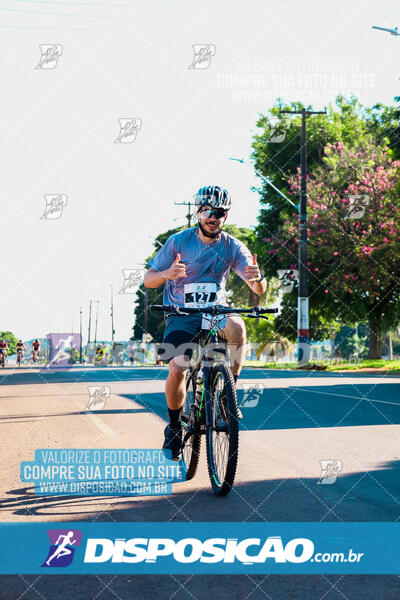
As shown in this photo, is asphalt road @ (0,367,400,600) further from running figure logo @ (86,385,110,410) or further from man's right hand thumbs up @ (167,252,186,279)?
man's right hand thumbs up @ (167,252,186,279)

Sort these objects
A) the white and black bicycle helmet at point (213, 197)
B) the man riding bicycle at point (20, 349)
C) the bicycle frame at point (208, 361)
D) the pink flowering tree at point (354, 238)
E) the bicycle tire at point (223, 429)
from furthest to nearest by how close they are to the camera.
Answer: the man riding bicycle at point (20, 349) → the pink flowering tree at point (354, 238) → the white and black bicycle helmet at point (213, 197) → the bicycle frame at point (208, 361) → the bicycle tire at point (223, 429)

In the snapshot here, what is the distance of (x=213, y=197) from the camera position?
212 inches

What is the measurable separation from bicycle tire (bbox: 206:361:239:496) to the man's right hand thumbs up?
0.66 metres

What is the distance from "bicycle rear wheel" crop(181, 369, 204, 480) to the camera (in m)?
5.55

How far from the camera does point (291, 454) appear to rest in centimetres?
688

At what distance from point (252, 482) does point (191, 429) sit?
59 cm

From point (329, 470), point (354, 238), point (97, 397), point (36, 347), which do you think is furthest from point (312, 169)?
point (329, 470)

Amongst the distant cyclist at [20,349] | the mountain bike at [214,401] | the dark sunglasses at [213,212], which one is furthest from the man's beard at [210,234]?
the distant cyclist at [20,349]

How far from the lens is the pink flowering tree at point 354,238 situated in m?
30.0

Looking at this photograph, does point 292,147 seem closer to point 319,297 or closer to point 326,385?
point 319,297

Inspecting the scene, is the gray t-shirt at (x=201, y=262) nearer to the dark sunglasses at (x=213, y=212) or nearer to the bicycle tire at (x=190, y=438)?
the dark sunglasses at (x=213, y=212)

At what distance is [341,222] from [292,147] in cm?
1245

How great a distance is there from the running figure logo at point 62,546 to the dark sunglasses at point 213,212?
237 cm

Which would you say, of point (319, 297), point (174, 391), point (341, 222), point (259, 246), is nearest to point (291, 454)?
point (174, 391)
